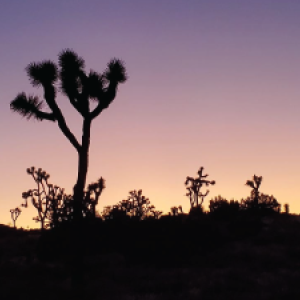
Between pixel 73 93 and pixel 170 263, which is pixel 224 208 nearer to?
pixel 170 263

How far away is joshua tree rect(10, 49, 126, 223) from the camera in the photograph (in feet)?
46.4

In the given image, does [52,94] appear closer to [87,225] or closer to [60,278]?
[60,278]

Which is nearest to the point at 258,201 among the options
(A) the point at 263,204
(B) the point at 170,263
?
(A) the point at 263,204

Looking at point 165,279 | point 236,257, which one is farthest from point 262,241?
point 165,279

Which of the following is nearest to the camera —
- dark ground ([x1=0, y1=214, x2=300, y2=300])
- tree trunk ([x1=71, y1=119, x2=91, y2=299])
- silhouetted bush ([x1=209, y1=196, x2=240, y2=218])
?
dark ground ([x1=0, y1=214, x2=300, y2=300])

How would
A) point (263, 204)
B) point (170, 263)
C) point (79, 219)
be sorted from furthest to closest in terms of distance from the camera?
point (263, 204) < point (170, 263) < point (79, 219)

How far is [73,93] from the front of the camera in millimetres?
14305

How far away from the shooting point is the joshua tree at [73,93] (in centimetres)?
1414

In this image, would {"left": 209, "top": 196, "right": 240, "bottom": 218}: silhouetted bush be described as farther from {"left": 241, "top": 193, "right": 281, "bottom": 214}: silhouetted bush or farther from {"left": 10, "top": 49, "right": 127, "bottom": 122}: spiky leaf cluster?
{"left": 10, "top": 49, "right": 127, "bottom": 122}: spiky leaf cluster

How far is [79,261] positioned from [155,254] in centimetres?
540

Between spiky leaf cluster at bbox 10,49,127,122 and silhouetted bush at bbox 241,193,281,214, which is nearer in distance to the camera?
spiky leaf cluster at bbox 10,49,127,122

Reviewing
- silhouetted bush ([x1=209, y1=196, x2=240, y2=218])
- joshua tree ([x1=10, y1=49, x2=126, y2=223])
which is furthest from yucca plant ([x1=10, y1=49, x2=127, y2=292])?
silhouetted bush ([x1=209, y1=196, x2=240, y2=218])

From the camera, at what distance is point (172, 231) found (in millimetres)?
19781

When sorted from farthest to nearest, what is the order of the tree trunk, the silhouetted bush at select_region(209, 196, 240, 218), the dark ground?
1. the silhouetted bush at select_region(209, 196, 240, 218)
2. the tree trunk
3. the dark ground
